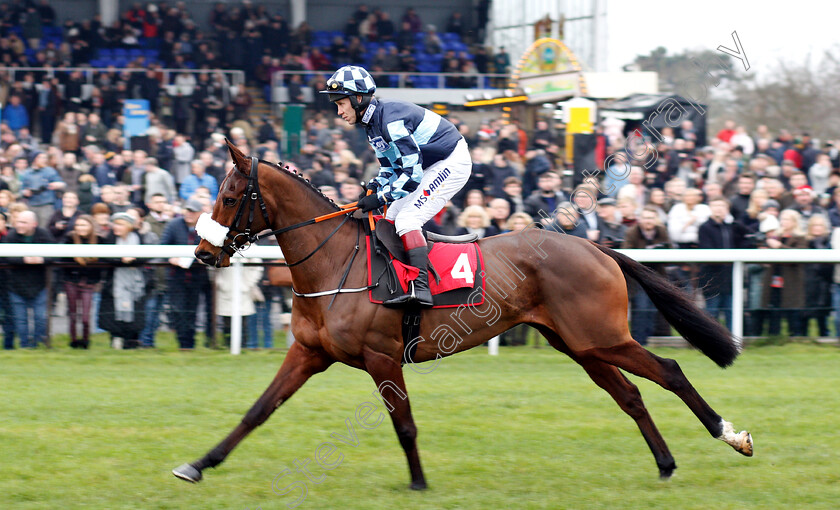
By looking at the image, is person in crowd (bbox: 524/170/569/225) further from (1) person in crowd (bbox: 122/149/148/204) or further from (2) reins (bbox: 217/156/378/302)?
(2) reins (bbox: 217/156/378/302)

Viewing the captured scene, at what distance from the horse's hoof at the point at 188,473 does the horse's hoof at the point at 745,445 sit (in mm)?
2440

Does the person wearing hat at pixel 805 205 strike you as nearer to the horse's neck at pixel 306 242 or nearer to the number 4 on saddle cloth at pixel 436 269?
the number 4 on saddle cloth at pixel 436 269

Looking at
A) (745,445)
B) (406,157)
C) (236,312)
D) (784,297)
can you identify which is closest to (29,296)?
(236,312)

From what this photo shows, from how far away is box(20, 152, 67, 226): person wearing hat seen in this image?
8.54m

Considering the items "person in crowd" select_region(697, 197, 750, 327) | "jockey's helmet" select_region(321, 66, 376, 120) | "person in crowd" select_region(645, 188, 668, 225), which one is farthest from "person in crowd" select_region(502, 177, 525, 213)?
"jockey's helmet" select_region(321, 66, 376, 120)

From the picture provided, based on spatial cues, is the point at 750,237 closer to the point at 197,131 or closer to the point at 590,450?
→ the point at 590,450

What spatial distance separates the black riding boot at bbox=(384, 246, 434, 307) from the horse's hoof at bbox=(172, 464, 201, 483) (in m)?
1.09

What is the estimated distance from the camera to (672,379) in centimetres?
432

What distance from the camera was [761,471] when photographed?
4434 mm

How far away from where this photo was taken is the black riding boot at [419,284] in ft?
13.7

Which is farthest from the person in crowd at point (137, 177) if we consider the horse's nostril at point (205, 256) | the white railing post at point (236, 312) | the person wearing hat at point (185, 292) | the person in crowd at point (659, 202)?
the horse's nostril at point (205, 256)

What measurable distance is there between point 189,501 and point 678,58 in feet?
54.2

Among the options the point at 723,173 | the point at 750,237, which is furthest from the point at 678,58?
the point at 750,237

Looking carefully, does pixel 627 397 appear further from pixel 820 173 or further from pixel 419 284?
pixel 820 173
